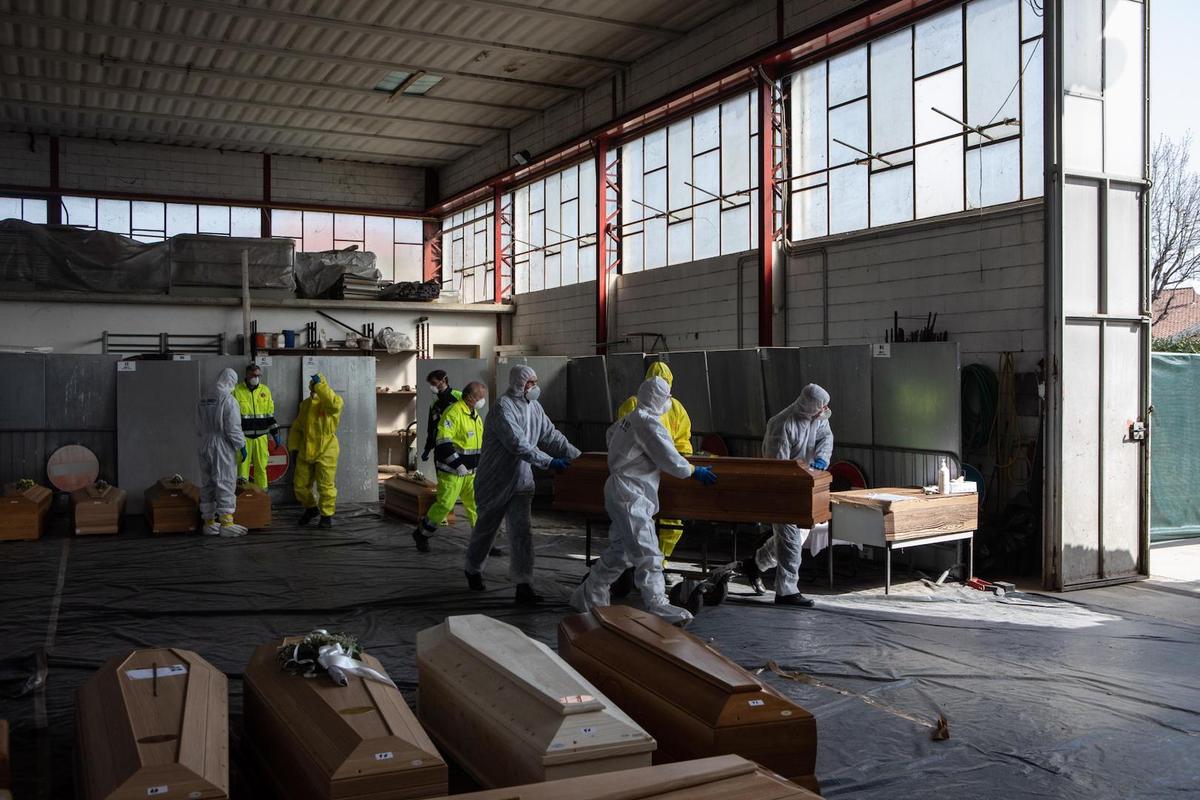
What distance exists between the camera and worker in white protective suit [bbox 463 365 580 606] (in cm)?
755

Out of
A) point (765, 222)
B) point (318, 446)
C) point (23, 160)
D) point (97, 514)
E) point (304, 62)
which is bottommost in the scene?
point (97, 514)

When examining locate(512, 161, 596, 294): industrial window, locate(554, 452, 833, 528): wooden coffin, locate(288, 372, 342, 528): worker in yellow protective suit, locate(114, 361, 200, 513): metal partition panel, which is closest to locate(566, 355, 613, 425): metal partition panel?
locate(512, 161, 596, 294): industrial window

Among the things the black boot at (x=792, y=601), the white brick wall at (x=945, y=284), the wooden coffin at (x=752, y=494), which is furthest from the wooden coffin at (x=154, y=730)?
the white brick wall at (x=945, y=284)

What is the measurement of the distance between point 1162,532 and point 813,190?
5.47m

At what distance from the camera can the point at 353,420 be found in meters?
14.0

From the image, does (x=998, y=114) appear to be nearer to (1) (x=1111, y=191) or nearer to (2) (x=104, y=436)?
(1) (x=1111, y=191)

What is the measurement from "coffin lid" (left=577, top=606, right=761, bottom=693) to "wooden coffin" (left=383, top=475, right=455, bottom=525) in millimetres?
6627

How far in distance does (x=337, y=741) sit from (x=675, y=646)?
1.64 metres

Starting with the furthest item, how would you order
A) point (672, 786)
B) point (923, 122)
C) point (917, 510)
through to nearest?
point (923, 122) < point (917, 510) < point (672, 786)

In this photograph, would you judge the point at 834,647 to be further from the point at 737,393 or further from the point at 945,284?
the point at 737,393

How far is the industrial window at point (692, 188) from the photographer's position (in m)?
12.9

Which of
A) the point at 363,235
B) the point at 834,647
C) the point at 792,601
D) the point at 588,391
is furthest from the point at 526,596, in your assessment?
the point at 363,235

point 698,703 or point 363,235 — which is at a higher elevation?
point 363,235

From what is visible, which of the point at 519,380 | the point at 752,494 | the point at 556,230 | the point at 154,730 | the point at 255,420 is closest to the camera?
the point at 154,730
